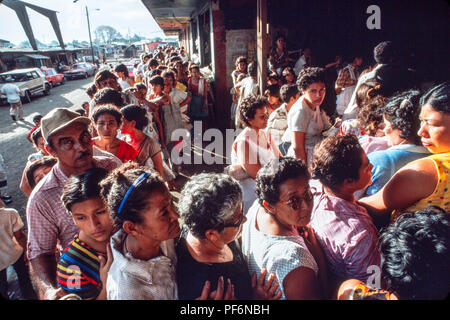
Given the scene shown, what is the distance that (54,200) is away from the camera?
5.74 feet

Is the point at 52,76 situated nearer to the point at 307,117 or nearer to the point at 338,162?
the point at 307,117

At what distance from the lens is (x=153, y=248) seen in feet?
4.47

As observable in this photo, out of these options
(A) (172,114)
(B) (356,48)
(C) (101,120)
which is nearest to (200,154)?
(A) (172,114)

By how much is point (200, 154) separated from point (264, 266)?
4.62 metres

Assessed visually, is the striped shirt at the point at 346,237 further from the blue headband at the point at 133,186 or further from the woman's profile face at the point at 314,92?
the woman's profile face at the point at 314,92

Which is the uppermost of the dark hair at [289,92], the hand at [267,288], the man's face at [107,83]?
the man's face at [107,83]

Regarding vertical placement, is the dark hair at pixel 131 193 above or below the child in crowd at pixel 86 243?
above

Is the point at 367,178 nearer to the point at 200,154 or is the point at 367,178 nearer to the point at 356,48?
the point at 200,154

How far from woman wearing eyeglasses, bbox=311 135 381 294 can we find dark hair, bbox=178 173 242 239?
578 millimetres

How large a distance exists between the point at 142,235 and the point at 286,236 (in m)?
0.75

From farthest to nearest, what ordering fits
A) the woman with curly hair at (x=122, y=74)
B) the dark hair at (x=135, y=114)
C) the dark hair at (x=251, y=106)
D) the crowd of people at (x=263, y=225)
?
the woman with curly hair at (x=122, y=74), the dark hair at (x=135, y=114), the dark hair at (x=251, y=106), the crowd of people at (x=263, y=225)

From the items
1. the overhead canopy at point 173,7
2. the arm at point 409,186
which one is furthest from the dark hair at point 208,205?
the overhead canopy at point 173,7

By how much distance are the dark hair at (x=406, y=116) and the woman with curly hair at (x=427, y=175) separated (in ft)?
0.40

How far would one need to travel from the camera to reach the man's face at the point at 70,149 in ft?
6.13
